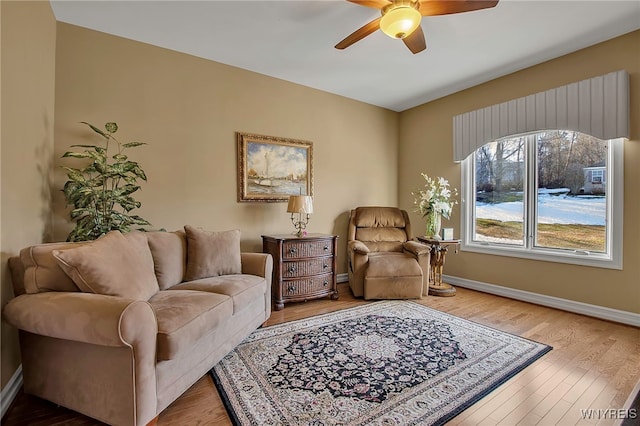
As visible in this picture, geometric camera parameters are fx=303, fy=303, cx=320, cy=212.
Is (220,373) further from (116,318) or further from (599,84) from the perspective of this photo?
(599,84)

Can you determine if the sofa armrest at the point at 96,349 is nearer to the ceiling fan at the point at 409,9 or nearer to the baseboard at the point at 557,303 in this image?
the ceiling fan at the point at 409,9

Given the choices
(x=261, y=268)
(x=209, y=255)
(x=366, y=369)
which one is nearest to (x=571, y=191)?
(x=366, y=369)

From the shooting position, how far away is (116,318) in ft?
4.46

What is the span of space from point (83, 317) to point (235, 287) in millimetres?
995

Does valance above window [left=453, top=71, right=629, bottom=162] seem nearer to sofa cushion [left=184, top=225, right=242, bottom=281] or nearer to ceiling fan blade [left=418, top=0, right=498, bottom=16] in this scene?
ceiling fan blade [left=418, top=0, right=498, bottom=16]

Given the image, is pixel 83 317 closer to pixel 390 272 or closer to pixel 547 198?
pixel 390 272

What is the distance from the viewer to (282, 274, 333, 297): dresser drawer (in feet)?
11.1

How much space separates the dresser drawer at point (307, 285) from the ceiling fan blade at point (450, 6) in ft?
8.95

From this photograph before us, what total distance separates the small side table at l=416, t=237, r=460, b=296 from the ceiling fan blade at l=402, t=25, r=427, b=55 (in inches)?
90.8

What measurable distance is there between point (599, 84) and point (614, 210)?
125 centimetres

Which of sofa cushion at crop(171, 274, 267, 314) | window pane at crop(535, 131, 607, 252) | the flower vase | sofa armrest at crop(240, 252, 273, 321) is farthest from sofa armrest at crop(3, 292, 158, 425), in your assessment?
window pane at crop(535, 131, 607, 252)

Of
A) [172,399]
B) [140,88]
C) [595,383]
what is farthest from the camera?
[140,88]

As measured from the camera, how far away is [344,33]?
2.92 metres

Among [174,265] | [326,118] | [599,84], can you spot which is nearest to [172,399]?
[174,265]
